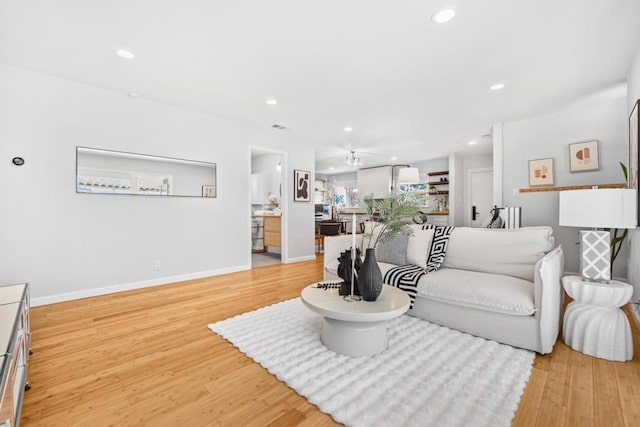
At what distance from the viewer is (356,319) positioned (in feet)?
5.59

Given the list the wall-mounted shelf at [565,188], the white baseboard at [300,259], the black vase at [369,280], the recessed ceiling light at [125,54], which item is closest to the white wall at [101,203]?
the white baseboard at [300,259]

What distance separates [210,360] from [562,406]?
6.61 feet

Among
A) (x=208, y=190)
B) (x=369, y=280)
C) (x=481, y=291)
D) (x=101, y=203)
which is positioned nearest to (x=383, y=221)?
(x=369, y=280)

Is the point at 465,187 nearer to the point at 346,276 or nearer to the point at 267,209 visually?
the point at 267,209

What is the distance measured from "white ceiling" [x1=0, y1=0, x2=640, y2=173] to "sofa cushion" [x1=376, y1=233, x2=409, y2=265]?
67.8 inches

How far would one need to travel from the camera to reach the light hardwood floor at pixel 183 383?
54.4 inches

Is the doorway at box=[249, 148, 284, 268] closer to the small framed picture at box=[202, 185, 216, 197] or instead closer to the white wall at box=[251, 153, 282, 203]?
the white wall at box=[251, 153, 282, 203]

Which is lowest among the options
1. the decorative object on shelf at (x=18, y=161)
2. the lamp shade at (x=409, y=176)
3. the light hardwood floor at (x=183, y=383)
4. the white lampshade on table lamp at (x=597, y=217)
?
the light hardwood floor at (x=183, y=383)

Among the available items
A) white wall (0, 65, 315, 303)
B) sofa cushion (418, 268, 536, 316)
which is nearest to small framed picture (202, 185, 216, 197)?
white wall (0, 65, 315, 303)

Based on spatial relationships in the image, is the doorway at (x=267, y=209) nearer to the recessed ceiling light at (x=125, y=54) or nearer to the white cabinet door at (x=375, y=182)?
the white cabinet door at (x=375, y=182)

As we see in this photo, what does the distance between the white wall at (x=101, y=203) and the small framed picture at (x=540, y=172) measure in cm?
442

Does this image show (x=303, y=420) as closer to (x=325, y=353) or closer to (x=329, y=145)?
(x=325, y=353)

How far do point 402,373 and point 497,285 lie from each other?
3.47 feet

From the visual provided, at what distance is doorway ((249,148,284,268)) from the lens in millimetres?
6043
